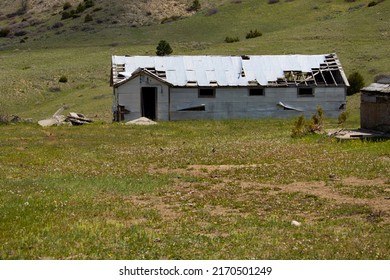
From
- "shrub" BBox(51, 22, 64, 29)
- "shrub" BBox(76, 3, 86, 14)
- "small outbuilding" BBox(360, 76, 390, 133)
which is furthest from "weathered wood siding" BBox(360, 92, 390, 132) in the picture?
"shrub" BBox(76, 3, 86, 14)

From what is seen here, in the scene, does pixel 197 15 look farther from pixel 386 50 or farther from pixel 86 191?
pixel 86 191

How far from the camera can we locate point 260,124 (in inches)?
1810

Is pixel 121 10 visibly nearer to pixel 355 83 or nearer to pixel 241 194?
pixel 355 83

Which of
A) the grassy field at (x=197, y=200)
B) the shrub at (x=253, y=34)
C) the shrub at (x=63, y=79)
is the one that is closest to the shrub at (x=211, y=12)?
the shrub at (x=253, y=34)

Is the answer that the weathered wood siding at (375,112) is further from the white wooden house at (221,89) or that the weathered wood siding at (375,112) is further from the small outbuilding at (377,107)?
the white wooden house at (221,89)

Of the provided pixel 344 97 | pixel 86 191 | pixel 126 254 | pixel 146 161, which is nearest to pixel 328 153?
pixel 146 161

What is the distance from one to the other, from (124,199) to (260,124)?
2795cm

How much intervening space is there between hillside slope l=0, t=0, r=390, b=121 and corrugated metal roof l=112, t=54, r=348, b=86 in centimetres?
577

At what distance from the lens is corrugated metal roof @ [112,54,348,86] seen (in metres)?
A: 51.1

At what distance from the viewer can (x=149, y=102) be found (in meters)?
51.3

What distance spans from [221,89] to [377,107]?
19.1 meters

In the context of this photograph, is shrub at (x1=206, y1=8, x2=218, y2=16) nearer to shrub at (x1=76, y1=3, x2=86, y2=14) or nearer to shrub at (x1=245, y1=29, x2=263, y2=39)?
shrub at (x1=245, y1=29, x2=263, y2=39)

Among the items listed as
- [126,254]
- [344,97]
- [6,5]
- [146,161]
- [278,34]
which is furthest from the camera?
[6,5]

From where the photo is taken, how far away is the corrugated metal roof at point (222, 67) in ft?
168
